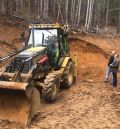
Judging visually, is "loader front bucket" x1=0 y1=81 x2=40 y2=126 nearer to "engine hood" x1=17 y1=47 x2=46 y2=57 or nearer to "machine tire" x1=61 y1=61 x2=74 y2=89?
"engine hood" x1=17 y1=47 x2=46 y2=57

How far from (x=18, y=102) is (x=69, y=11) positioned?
31.2m

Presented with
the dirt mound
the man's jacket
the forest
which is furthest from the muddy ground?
the forest

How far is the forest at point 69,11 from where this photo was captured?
91.7 ft

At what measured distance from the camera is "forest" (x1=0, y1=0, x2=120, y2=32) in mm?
27955

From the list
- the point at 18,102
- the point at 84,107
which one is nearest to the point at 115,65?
the point at 84,107

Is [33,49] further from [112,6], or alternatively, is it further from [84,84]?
[112,6]

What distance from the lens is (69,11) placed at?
129 feet

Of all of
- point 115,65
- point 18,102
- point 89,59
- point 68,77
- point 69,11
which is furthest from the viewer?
point 69,11

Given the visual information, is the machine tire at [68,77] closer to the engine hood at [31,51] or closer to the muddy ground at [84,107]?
the muddy ground at [84,107]

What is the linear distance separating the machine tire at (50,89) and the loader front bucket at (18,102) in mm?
1011

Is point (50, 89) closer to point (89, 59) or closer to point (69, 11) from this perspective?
point (89, 59)

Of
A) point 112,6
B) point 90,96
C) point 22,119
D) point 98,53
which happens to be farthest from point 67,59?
point 112,6

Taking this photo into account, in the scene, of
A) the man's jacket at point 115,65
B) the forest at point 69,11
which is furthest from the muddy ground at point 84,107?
the forest at point 69,11

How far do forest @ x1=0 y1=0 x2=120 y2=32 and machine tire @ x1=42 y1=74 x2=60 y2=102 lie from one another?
1407 centimetres
